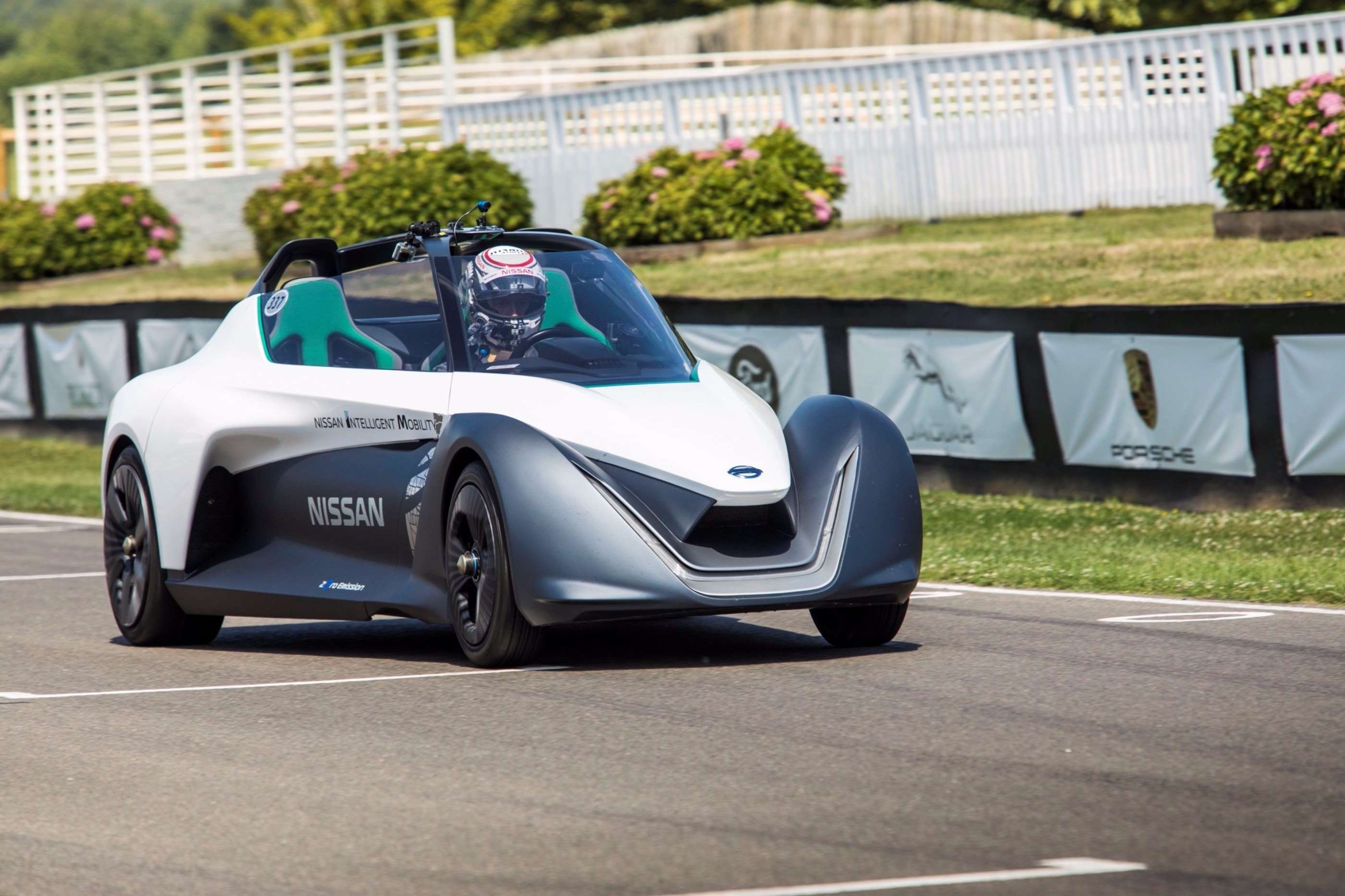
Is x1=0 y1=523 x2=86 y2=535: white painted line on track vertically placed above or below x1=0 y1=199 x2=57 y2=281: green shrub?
below

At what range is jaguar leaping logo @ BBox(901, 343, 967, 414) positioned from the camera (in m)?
15.3

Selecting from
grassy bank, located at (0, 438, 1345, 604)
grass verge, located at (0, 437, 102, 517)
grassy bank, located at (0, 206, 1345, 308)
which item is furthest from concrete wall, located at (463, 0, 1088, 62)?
grassy bank, located at (0, 438, 1345, 604)

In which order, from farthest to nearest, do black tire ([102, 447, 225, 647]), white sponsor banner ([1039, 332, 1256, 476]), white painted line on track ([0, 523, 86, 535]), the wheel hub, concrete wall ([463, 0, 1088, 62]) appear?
concrete wall ([463, 0, 1088, 62]), white painted line on track ([0, 523, 86, 535]), white sponsor banner ([1039, 332, 1256, 476]), black tire ([102, 447, 225, 647]), the wheel hub

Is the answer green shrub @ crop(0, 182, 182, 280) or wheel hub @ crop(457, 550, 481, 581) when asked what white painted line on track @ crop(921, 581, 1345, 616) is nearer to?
wheel hub @ crop(457, 550, 481, 581)

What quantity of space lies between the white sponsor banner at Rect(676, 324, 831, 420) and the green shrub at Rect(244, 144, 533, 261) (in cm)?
960

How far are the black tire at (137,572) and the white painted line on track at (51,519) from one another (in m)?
6.81

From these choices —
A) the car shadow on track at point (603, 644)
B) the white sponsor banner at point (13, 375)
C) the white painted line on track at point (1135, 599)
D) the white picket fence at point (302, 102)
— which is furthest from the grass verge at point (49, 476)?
the white picket fence at point (302, 102)

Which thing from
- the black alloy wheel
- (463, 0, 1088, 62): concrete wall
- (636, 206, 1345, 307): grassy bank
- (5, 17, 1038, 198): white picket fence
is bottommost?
the black alloy wheel

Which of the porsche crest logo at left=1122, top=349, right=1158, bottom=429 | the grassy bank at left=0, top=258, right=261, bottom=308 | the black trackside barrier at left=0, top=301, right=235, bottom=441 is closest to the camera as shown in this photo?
the porsche crest logo at left=1122, top=349, right=1158, bottom=429

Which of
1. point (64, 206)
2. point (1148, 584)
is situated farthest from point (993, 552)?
point (64, 206)

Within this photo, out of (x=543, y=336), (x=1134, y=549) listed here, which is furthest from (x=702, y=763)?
(x=1134, y=549)

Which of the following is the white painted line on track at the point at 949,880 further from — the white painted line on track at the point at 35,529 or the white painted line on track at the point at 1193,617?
the white painted line on track at the point at 35,529

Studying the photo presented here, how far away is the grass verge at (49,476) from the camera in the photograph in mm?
18375

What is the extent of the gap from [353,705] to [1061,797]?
2.92m
